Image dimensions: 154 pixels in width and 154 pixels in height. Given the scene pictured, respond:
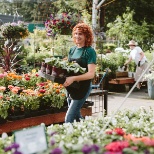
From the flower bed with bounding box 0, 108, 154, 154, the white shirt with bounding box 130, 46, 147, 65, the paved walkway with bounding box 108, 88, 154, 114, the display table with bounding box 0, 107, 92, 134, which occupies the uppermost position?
the white shirt with bounding box 130, 46, 147, 65

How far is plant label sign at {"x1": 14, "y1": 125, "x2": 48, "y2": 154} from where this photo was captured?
7.57 ft

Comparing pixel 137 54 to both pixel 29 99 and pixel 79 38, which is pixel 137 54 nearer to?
pixel 29 99

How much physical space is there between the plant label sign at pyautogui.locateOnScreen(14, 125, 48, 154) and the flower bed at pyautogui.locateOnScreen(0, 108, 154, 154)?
61mm

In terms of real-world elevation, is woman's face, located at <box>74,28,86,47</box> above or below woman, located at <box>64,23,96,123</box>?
above

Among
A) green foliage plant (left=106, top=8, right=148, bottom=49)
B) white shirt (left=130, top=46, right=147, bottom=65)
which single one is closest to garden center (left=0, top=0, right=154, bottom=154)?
white shirt (left=130, top=46, right=147, bottom=65)

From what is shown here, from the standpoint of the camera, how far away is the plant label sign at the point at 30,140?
2.31 meters

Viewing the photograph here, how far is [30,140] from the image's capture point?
7.64 feet

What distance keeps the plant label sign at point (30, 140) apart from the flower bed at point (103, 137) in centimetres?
6

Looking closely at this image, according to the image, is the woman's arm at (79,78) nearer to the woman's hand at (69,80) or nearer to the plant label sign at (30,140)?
the woman's hand at (69,80)

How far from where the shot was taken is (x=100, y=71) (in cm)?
996

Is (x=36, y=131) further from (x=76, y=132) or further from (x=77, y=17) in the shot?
(x=77, y=17)

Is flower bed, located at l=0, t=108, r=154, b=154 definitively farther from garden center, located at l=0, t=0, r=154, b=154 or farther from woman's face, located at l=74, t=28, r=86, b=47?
woman's face, located at l=74, t=28, r=86, b=47

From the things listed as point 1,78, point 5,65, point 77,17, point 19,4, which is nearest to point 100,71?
point 77,17

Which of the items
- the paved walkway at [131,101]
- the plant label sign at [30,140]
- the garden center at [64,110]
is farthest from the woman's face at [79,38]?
the paved walkway at [131,101]
